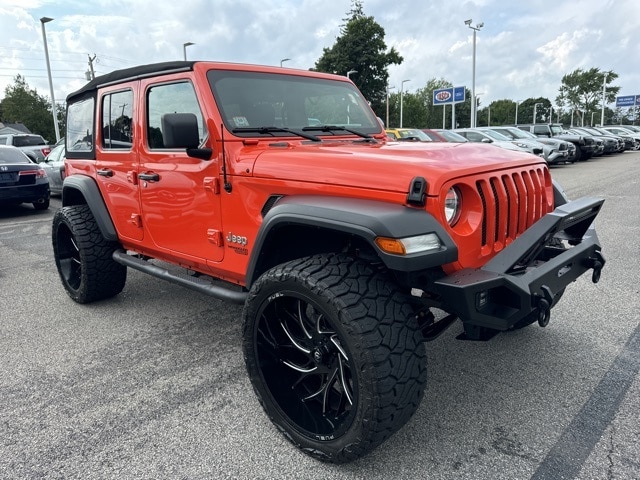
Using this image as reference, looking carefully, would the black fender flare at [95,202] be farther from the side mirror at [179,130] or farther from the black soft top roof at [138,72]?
the side mirror at [179,130]

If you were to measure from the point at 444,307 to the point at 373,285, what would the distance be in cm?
37

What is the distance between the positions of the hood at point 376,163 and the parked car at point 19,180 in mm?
8595

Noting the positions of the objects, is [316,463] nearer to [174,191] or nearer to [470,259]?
[470,259]

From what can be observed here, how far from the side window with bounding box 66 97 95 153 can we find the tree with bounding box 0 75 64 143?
5050 cm

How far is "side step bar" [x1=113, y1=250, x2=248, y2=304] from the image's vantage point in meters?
2.95

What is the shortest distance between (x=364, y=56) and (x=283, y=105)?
4181 cm

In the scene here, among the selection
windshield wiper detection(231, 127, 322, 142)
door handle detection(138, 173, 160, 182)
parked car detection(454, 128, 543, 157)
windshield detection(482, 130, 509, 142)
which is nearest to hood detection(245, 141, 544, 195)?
windshield wiper detection(231, 127, 322, 142)

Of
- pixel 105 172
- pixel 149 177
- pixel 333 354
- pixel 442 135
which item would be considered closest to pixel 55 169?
pixel 105 172

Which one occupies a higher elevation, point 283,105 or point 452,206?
point 283,105

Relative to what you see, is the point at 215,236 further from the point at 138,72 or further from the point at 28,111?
the point at 28,111

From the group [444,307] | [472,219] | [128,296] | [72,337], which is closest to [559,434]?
[444,307]

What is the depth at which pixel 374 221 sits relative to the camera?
80.7 inches

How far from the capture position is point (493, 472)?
2232mm

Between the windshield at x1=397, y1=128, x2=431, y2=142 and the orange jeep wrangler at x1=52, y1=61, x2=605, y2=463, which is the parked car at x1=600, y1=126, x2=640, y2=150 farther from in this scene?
the orange jeep wrangler at x1=52, y1=61, x2=605, y2=463
